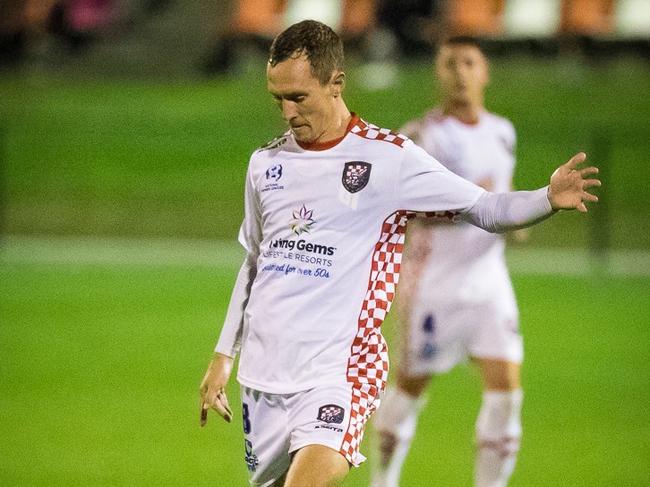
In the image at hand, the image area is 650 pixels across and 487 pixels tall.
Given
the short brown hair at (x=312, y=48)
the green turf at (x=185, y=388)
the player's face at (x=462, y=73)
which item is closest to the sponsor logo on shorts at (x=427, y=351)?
the green turf at (x=185, y=388)

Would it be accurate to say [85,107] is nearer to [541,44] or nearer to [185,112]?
[185,112]

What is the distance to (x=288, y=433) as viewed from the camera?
483 cm

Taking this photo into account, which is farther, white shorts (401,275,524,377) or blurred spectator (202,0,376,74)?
blurred spectator (202,0,376,74)

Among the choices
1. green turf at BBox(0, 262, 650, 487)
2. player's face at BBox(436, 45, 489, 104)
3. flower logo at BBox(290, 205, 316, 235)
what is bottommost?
green turf at BBox(0, 262, 650, 487)

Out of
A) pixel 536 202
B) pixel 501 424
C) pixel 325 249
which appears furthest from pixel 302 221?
pixel 501 424

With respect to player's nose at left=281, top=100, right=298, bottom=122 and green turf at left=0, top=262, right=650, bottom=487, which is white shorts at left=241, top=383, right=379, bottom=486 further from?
green turf at left=0, top=262, right=650, bottom=487

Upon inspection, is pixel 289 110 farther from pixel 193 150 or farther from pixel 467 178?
pixel 193 150

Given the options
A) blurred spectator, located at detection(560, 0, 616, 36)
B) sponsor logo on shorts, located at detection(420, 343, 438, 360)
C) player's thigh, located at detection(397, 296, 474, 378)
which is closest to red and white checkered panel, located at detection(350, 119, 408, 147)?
player's thigh, located at detection(397, 296, 474, 378)

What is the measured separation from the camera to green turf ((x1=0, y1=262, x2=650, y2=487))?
8.18m

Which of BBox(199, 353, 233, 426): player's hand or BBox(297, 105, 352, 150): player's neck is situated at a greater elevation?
BBox(297, 105, 352, 150): player's neck

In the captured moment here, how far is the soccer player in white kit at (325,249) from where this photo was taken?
4.74 metres

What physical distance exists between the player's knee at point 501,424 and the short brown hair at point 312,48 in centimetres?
266

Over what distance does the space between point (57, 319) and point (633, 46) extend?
18.5 m

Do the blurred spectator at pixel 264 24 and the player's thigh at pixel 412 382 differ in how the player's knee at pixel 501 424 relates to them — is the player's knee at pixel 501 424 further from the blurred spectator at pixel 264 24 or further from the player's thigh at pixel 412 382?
the blurred spectator at pixel 264 24
